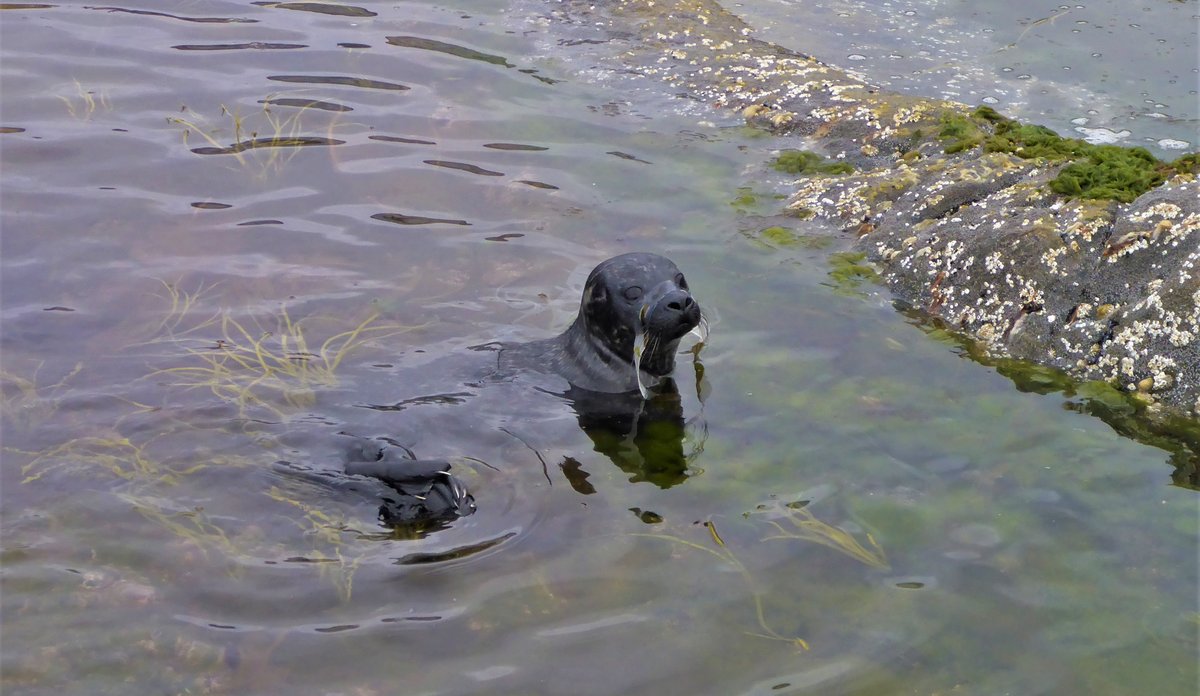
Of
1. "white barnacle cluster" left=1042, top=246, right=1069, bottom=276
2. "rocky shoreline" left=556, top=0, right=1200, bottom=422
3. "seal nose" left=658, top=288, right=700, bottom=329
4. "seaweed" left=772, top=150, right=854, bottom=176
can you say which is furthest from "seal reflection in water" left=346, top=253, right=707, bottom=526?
"seaweed" left=772, top=150, right=854, bottom=176

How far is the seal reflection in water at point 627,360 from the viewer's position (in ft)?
19.0

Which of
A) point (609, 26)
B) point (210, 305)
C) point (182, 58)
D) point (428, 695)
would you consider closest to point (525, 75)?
point (609, 26)

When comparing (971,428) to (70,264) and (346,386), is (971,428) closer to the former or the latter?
(346,386)

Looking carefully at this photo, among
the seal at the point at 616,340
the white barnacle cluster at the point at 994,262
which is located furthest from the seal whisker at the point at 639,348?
the white barnacle cluster at the point at 994,262

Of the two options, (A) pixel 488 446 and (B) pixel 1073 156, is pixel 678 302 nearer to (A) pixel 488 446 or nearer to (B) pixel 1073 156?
(A) pixel 488 446

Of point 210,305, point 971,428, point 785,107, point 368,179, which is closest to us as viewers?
point 971,428

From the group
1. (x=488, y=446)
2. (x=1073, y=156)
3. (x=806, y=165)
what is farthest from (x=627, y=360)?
(x=1073, y=156)

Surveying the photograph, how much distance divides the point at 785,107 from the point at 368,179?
3.44 metres

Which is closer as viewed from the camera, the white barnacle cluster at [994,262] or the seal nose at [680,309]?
the seal nose at [680,309]

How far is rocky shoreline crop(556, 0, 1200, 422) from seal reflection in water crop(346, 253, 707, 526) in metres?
1.79

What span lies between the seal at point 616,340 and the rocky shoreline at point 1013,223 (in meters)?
1.75

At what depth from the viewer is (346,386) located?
244 inches

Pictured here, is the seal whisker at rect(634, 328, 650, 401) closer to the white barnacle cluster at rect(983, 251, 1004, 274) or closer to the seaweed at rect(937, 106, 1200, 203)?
the white barnacle cluster at rect(983, 251, 1004, 274)

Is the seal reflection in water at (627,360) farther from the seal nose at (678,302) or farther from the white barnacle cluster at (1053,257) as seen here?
the white barnacle cluster at (1053,257)
